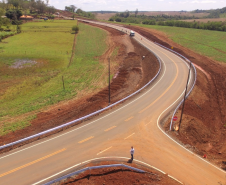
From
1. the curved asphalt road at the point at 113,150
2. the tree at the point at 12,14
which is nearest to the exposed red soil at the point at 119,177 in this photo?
the curved asphalt road at the point at 113,150

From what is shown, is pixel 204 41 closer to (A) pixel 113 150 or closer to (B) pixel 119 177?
(A) pixel 113 150

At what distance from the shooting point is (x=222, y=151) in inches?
840

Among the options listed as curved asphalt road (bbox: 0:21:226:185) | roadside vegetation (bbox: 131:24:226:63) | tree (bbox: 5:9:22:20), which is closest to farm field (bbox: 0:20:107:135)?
curved asphalt road (bbox: 0:21:226:185)

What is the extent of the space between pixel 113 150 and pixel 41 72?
33716 millimetres

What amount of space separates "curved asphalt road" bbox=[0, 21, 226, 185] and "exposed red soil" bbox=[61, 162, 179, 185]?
1.31m

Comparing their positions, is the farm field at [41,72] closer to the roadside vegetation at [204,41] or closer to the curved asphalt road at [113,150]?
the curved asphalt road at [113,150]

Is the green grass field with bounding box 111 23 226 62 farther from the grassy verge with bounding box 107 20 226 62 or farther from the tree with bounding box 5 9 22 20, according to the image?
the tree with bounding box 5 9 22 20

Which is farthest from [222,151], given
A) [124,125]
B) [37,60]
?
[37,60]

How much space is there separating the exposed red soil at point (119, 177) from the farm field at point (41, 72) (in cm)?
1328

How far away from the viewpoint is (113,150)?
65.0 ft

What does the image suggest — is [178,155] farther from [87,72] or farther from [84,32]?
[84,32]

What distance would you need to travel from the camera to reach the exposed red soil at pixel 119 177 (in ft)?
51.9

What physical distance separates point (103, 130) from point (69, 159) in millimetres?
5807

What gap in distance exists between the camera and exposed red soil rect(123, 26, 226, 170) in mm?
21578
